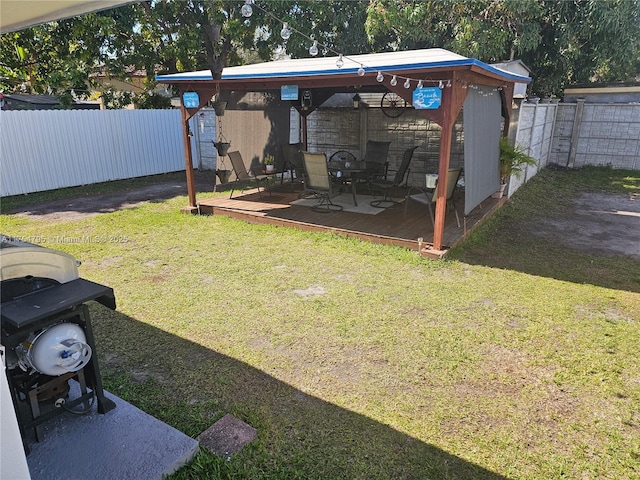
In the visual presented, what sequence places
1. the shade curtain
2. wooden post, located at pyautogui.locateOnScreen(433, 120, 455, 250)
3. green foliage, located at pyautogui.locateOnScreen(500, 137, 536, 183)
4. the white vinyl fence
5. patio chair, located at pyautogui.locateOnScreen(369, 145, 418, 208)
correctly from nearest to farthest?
wooden post, located at pyautogui.locateOnScreen(433, 120, 455, 250)
the shade curtain
patio chair, located at pyautogui.locateOnScreen(369, 145, 418, 208)
green foliage, located at pyautogui.locateOnScreen(500, 137, 536, 183)
the white vinyl fence

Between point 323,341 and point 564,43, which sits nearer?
point 323,341

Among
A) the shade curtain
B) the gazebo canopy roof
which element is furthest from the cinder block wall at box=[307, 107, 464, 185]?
the gazebo canopy roof

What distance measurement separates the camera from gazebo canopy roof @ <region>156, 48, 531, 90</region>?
4352mm

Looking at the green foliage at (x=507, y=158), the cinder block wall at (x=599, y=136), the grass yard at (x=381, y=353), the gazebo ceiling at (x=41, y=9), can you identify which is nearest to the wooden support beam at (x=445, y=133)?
the grass yard at (x=381, y=353)

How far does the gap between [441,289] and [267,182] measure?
5.60 m

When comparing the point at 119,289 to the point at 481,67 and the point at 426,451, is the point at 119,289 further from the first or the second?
the point at 481,67

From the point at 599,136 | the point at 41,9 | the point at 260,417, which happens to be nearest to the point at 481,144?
the point at 260,417

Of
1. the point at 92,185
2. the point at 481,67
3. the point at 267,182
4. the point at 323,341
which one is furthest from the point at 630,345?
the point at 92,185

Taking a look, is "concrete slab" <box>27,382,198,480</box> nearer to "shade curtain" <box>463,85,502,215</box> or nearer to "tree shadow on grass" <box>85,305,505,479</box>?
"tree shadow on grass" <box>85,305,505,479</box>

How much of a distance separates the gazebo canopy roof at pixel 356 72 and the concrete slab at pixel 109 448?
12.9ft

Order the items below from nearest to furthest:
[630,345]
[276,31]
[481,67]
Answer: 1. [630,345]
2. [481,67]
3. [276,31]

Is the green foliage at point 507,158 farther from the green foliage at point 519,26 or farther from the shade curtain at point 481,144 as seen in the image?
the green foliage at point 519,26

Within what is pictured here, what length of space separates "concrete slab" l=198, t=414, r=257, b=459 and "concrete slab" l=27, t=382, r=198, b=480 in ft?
0.37

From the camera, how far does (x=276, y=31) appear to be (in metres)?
12.1
